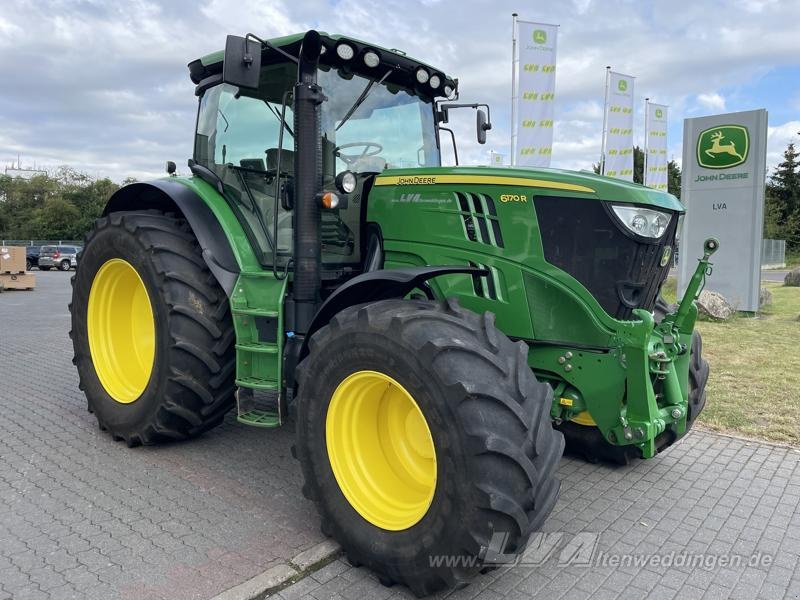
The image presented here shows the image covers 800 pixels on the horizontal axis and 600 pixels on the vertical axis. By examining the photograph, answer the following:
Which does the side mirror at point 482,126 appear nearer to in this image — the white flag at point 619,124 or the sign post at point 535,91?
the sign post at point 535,91

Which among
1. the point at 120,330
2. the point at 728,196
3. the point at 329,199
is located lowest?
the point at 120,330

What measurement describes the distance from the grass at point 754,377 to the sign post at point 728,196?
3.55 ft

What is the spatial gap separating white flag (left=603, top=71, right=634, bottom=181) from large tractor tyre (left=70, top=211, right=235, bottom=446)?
576 inches

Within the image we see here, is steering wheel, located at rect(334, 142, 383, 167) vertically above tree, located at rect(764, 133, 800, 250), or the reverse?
tree, located at rect(764, 133, 800, 250)

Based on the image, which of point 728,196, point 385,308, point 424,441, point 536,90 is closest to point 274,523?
point 424,441

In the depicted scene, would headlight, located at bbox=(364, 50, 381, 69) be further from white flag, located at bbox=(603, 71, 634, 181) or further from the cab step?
white flag, located at bbox=(603, 71, 634, 181)

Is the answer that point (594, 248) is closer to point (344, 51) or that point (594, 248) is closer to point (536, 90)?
point (344, 51)

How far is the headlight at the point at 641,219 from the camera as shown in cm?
315

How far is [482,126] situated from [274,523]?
325 centimetres

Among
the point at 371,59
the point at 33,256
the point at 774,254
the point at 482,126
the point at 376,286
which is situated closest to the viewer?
the point at 376,286

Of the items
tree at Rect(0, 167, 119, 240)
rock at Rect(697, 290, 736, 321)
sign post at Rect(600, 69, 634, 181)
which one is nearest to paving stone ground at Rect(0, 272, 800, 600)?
rock at Rect(697, 290, 736, 321)

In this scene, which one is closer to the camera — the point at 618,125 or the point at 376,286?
the point at 376,286

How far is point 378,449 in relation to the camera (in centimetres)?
316

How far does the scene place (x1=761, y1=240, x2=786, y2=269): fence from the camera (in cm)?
3948
